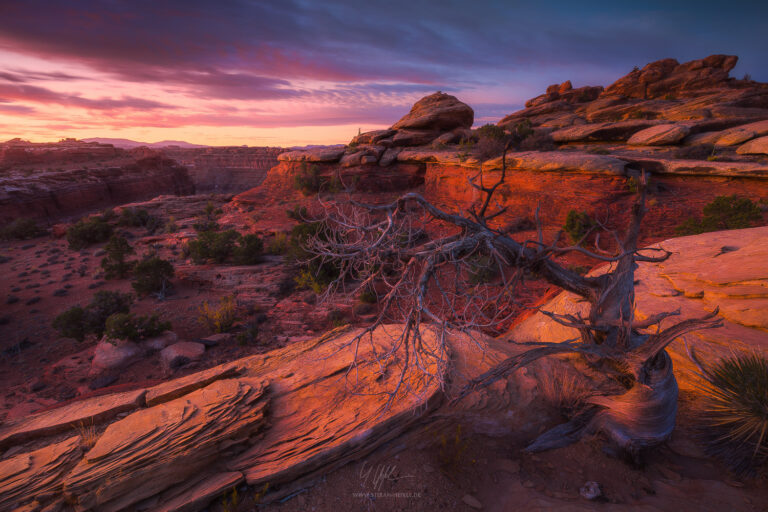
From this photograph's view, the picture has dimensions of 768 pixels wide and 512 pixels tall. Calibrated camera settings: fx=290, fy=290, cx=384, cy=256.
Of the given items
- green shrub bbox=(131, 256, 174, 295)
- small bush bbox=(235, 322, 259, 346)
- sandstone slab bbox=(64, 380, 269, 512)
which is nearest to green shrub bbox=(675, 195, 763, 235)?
sandstone slab bbox=(64, 380, 269, 512)

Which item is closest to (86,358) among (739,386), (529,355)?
(529,355)

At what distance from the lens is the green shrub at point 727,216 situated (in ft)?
32.4

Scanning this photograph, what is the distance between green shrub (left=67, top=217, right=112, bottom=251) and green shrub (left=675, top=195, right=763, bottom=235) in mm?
32278

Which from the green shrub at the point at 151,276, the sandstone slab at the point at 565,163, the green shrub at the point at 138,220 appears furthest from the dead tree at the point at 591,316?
the green shrub at the point at 138,220

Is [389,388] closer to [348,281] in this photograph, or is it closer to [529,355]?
[529,355]

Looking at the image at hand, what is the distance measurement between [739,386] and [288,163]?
99.4 ft

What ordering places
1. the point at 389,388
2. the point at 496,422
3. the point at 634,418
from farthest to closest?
the point at 389,388 → the point at 496,422 → the point at 634,418

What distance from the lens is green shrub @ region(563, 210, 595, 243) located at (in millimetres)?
12727

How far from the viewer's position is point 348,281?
1277 centimetres

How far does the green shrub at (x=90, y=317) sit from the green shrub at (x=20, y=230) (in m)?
23.9

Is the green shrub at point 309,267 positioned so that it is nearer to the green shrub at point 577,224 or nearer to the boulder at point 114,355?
the boulder at point 114,355

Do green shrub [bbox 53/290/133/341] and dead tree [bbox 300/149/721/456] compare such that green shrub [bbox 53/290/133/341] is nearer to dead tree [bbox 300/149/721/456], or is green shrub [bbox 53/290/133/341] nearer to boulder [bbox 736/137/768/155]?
dead tree [bbox 300/149/721/456]

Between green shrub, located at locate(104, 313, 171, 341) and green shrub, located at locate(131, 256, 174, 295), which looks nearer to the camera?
green shrub, located at locate(104, 313, 171, 341)

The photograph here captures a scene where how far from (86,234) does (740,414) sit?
29.5m
